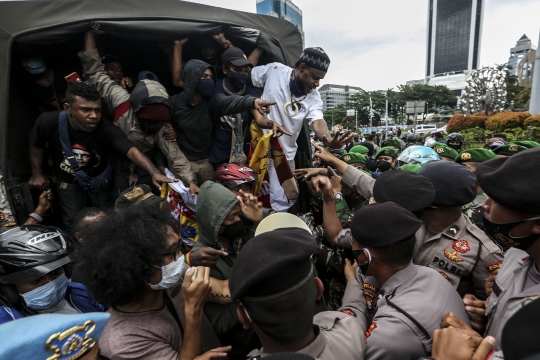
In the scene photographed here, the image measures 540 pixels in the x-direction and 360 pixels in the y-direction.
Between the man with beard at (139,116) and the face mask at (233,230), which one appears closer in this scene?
the face mask at (233,230)

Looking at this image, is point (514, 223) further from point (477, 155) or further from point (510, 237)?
point (477, 155)

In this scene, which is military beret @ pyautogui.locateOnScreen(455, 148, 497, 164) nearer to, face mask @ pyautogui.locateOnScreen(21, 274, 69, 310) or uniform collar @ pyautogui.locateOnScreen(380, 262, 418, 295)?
uniform collar @ pyautogui.locateOnScreen(380, 262, 418, 295)

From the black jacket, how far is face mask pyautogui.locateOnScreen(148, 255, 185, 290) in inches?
69.7

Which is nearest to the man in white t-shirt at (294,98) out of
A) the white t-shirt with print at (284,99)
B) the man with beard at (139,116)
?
the white t-shirt with print at (284,99)

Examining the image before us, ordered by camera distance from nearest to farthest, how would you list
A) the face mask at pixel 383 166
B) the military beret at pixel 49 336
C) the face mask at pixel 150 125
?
the military beret at pixel 49 336, the face mask at pixel 150 125, the face mask at pixel 383 166

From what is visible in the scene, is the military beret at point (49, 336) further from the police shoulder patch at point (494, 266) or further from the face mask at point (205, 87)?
the face mask at point (205, 87)

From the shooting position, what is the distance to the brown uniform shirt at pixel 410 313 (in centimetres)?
124

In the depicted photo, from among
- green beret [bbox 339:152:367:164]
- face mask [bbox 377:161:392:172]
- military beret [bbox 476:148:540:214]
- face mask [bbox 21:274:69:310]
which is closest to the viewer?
military beret [bbox 476:148:540:214]

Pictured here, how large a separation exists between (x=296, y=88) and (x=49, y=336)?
2.98 metres

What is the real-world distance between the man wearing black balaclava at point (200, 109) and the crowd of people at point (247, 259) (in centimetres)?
2

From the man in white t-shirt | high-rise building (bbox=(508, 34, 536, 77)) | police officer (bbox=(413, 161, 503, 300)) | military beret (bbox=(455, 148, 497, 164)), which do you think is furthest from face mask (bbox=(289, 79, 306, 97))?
high-rise building (bbox=(508, 34, 536, 77))

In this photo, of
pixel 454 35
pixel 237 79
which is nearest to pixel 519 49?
pixel 454 35

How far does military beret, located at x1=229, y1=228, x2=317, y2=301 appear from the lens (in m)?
1.02

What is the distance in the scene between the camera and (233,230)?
2021 millimetres
